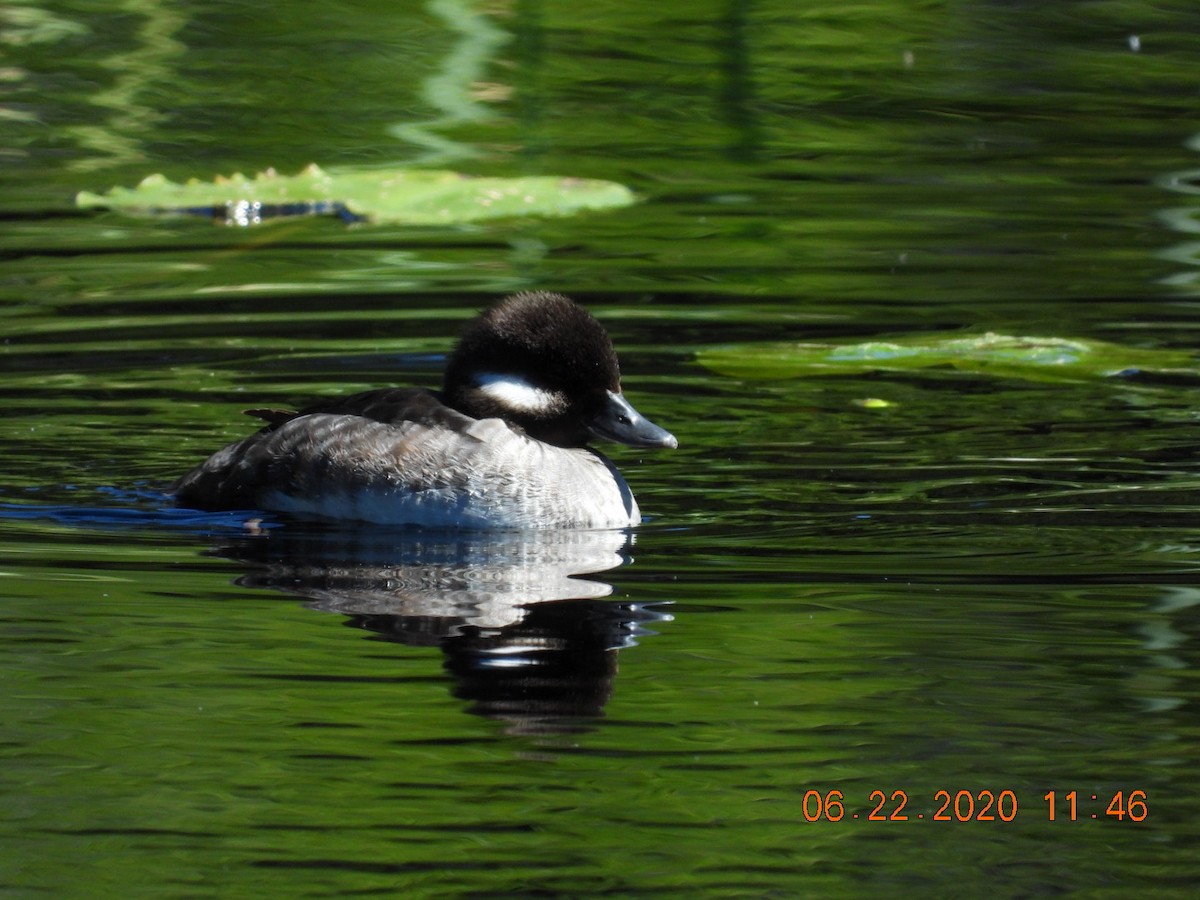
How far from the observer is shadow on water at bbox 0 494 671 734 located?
5.63 meters

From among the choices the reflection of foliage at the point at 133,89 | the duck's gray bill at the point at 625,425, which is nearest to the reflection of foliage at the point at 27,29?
the reflection of foliage at the point at 133,89

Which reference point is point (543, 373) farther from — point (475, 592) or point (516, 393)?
point (475, 592)

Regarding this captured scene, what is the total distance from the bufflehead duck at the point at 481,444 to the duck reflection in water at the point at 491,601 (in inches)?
4.6

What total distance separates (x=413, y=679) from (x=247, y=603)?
0.99 meters

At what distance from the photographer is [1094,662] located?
19.2ft

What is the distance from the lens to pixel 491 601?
6.46 metres

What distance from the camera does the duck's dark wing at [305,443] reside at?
7641mm

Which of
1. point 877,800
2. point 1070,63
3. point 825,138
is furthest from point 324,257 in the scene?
point 877,800

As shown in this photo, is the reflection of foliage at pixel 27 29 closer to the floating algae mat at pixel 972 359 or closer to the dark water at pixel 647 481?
the dark water at pixel 647 481

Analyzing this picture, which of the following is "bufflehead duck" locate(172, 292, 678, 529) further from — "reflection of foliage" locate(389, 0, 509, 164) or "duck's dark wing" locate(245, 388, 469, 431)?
"reflection of foliage" locate(389, 0, 509, 164)
